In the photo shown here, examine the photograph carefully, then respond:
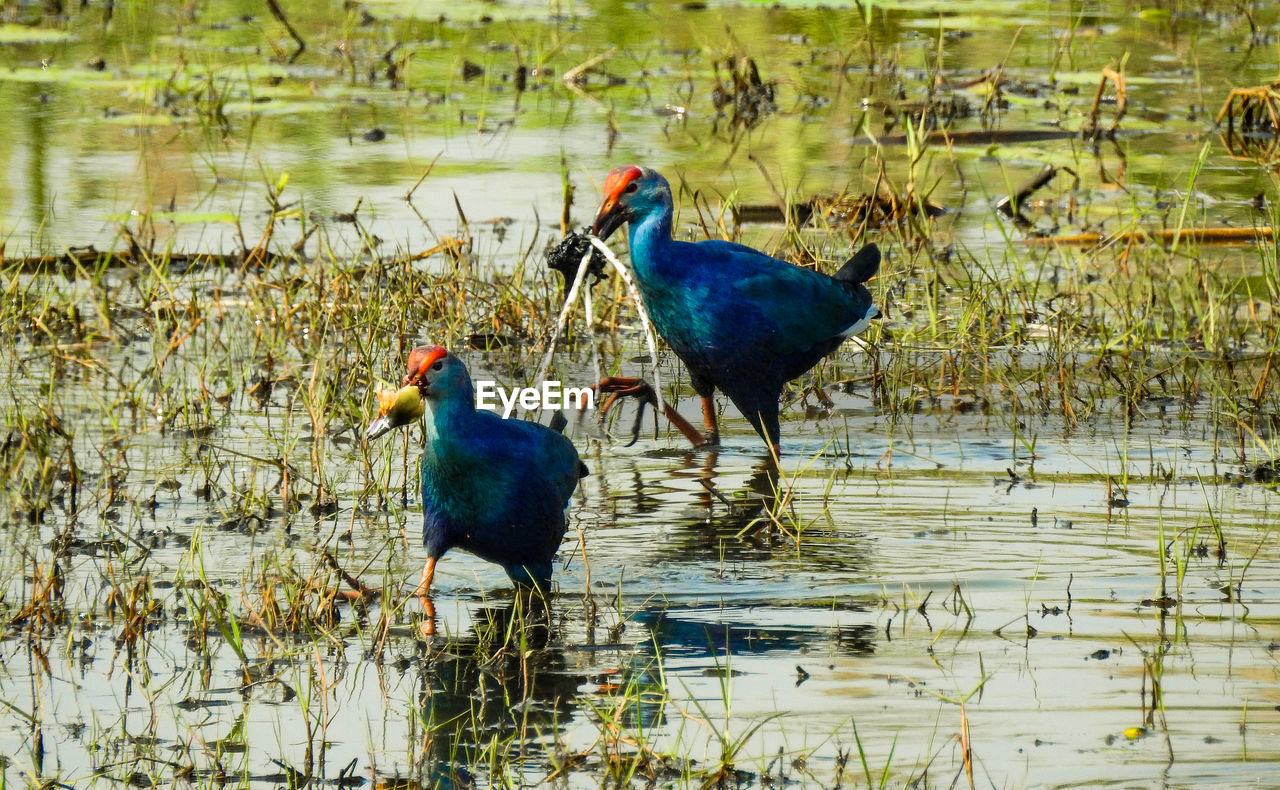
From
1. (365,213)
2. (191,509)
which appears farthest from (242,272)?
(191,509)

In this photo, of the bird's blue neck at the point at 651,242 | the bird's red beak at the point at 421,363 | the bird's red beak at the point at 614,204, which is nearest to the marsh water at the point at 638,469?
the bird's red beak at the point at 421,363

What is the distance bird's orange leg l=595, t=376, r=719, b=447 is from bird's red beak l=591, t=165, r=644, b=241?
1.69 ft

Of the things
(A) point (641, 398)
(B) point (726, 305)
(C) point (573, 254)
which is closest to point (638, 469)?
(A) point (641, 398)

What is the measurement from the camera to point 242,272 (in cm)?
771

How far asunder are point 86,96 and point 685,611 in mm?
9085

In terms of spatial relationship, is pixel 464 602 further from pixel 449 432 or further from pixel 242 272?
pixel 242 272

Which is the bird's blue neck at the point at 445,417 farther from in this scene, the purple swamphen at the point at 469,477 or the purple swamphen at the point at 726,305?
the purple swamphen at the point at 726,305

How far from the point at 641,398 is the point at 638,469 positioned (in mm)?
280

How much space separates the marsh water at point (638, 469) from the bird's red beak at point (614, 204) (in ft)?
2.81

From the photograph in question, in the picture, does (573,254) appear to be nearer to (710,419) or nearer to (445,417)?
(710,419)

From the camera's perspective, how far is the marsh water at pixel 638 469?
4.01m

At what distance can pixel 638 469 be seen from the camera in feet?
20.6

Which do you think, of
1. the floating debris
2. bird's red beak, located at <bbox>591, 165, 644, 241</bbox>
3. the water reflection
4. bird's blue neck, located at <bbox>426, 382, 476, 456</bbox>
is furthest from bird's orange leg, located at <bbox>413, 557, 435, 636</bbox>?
the floating debris

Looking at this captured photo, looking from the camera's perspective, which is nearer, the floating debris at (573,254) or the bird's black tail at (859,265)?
the floating debris at (573,254)
